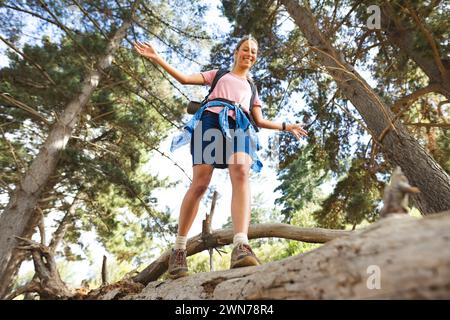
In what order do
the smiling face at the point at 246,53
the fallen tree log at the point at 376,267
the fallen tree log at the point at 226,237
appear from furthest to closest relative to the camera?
1. the fallen tree log at the point at 226,237
2. the smiling face at the point at 246,53
3. the fallen tree log at the point at 376,267

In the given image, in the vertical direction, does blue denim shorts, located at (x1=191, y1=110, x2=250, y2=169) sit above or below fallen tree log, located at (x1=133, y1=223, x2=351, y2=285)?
above

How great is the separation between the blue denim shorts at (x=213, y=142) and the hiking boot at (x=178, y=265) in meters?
0.60

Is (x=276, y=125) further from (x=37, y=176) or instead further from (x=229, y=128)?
(x=37, y=176)

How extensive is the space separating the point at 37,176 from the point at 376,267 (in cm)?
540

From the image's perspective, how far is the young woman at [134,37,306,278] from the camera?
198 cm

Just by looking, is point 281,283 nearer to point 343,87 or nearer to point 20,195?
point 343,87

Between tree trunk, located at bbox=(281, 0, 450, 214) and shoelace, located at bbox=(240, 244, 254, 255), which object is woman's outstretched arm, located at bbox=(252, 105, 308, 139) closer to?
tree trunk, located at bbox=(281, 0, 450, 214)

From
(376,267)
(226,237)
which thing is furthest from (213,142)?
(376,267)

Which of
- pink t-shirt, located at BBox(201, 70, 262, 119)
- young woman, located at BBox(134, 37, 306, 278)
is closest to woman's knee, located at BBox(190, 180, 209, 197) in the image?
young woman, located at BBox(134, 37, 306, 278)

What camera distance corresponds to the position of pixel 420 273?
2.40 feet

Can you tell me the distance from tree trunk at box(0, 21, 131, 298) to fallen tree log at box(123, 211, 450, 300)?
4.33 metres

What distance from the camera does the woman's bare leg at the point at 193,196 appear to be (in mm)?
2139

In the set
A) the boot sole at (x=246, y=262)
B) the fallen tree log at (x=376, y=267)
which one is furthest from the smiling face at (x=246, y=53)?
the fallen tree log at (x=376, y=267)

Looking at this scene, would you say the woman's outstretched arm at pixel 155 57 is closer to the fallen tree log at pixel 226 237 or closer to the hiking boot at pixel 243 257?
the hiking boot at pixel 243 257
